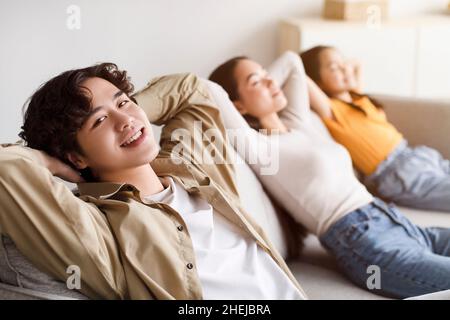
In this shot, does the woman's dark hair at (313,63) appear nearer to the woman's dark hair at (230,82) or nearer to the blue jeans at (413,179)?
the blue jeans at (413,179)

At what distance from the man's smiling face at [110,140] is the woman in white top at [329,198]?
57 centimetres

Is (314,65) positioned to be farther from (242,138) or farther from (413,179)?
(242,138)

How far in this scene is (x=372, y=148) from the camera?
250 cm

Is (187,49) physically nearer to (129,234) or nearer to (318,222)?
(318,222)

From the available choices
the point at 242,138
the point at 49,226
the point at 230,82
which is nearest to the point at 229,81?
the point at 230,82

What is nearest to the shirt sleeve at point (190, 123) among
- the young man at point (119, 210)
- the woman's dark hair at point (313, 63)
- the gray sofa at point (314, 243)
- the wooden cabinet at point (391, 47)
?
the young man at point (119, 210)

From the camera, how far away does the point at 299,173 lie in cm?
197

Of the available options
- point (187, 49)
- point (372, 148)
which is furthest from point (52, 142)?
point (187, 49)

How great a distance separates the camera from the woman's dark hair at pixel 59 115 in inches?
53.4

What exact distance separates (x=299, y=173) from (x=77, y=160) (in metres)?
0.74

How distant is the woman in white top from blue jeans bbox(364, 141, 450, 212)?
336 mm

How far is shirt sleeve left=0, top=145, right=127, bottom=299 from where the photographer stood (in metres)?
1.18

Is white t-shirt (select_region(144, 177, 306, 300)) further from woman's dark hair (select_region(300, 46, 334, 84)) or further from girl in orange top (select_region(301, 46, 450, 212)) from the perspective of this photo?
woman's dark hair (select_region(300, 46, 334, 84))

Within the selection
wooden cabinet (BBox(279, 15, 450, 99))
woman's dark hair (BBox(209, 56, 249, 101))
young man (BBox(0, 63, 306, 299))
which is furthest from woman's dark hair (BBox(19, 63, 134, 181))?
wooden cabinet (BBox(279, 15, 450, 99))
